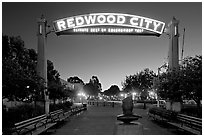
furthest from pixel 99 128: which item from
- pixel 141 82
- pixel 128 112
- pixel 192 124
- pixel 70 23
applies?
pixel 141 82

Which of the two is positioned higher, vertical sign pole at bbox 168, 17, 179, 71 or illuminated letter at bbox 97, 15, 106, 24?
illuminated letter at bbox 97, 15, 106, 24

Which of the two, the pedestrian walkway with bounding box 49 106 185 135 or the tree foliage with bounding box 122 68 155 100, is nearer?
the pedestrian walkway with bounding box 49 106 185 135

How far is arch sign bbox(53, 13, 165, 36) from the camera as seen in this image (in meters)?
23.1

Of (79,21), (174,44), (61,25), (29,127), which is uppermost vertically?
(79,21)

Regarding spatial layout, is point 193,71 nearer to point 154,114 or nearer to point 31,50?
point 154,114

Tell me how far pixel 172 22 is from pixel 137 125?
13167 millimetres

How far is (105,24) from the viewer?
2306cm

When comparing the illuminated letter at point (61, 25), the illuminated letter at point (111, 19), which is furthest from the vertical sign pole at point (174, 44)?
the illuminated letter at point (61, 25)

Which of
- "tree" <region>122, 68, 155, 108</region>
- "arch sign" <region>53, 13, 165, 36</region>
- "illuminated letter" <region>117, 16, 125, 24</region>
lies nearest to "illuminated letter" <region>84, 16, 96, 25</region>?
"arch sign" <region>53, 13, 165, 36</region>

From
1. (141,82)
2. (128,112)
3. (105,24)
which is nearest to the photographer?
(128,112)

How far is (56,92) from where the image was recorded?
28.9 metres

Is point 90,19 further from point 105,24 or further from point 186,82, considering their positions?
point 186,82

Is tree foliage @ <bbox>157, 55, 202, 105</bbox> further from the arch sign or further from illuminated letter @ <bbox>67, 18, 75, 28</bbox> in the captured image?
illuminated letter @ <bbox>67, 18, 75, 28</bbox>

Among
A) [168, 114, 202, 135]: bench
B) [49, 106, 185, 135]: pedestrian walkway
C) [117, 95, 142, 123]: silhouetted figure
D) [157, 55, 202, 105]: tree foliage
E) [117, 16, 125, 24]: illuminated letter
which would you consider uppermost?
[117, 16, 125, 24]: illuminated letter
